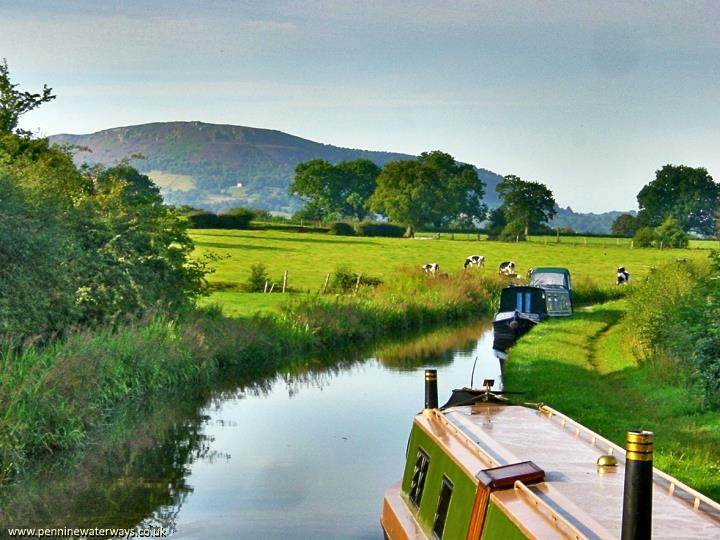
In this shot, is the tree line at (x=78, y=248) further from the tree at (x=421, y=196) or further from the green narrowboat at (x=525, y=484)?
the tree at (x=421, y=196)

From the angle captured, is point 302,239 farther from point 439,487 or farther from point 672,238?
point 439,487

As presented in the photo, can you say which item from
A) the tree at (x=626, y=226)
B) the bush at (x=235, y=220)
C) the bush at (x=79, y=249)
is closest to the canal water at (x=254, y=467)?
the bush at (x=79, y=249)

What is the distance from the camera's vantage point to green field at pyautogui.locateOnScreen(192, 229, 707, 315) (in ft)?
193

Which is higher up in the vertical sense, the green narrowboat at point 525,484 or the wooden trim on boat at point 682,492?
the wooden trim on boat at point 682,492

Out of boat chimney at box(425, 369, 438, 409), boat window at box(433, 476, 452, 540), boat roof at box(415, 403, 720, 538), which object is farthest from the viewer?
boat chimney at box(425, 369, 438, 409)

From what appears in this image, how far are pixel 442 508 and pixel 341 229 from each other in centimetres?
8497

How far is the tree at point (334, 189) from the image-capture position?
13050 centimetres

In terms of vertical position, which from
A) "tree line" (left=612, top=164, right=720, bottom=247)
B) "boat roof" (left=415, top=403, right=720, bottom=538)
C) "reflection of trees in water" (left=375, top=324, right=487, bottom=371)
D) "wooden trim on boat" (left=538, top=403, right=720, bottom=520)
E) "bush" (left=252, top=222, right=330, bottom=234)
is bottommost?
"reflection of trees in water" (left=375, top=324, right=487, bottom=371)

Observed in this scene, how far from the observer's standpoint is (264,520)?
43.9 ft

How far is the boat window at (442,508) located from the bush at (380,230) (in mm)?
86193

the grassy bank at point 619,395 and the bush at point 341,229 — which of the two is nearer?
the grassy bank at point 619,395

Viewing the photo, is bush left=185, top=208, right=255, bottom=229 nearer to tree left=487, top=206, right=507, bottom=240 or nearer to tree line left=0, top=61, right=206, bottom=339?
tree left=487, top=206, right=507, bottom=240

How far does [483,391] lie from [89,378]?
987 cm

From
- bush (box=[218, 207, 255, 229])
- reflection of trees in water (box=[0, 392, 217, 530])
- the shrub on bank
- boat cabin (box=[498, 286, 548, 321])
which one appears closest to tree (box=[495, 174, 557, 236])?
bush (box=[218, 207, 255, 229])
